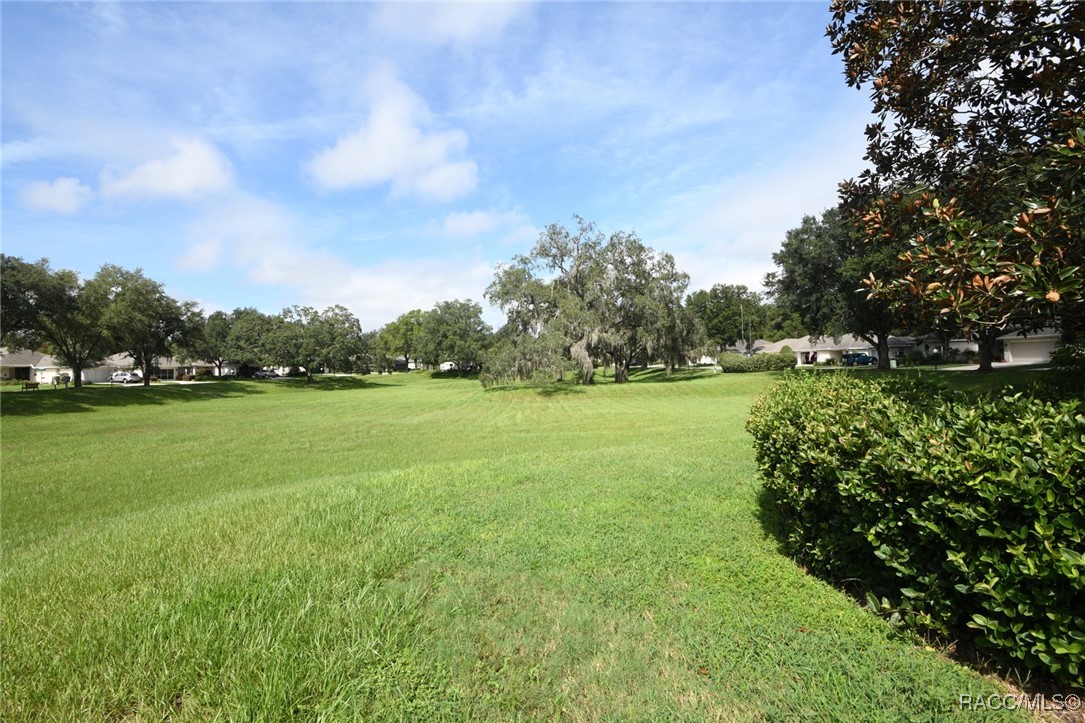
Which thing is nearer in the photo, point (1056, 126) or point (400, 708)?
point (400, 708)

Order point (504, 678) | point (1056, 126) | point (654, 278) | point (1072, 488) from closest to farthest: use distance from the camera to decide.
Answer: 1. point (1072, 488)
2. point (504, 678)
3. point (1056, 126)
4. point (654, 278)

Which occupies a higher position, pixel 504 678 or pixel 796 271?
pixel 796 271

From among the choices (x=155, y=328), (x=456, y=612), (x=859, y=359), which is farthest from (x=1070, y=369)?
(x=859, y=359)

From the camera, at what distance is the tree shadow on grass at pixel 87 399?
25973mm

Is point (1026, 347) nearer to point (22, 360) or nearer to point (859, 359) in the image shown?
point (859, 359)

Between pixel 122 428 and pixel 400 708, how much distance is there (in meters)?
23.2

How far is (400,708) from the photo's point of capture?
2334 millimetres

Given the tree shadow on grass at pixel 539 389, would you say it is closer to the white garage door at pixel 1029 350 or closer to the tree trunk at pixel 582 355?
the tree trunk at pixel 582 355

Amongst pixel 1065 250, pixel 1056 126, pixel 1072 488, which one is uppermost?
pixel 1056 126

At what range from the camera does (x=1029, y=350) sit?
47094mm

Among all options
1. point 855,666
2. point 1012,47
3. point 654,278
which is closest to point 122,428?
point 855,666

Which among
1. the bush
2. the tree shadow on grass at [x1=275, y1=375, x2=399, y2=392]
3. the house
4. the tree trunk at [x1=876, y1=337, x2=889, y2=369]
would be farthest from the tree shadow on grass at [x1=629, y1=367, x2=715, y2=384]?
the house

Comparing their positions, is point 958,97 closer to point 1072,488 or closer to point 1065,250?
point 1065,250

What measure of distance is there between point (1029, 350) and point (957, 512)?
62986 mm
